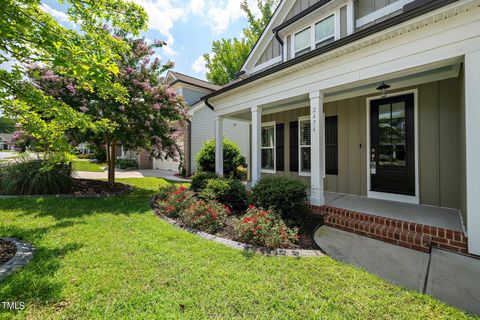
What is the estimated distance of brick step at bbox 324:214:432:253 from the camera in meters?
3.39

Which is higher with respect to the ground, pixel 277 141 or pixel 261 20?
pixel 261 20

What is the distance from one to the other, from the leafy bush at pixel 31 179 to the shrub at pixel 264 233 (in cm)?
633

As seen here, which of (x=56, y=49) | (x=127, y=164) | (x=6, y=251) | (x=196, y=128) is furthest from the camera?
(x=127, y=164)

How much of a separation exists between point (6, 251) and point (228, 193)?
3930mm

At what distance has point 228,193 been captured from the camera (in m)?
5.44

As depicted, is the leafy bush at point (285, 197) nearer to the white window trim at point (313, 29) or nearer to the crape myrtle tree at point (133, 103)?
the crape myrtle tree at point (133, 103)

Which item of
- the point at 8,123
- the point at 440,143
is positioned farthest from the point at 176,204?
the point at 440,143

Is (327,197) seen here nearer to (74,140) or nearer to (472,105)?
(472,105)

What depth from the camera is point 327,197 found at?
5746 millimetres

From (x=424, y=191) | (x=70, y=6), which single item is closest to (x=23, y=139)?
(x=70, y=6)

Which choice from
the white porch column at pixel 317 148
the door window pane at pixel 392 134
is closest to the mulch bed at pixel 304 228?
the white porch column at pixel 317 148

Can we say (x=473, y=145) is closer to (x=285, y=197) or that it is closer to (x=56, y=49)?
(x=285, y=197)

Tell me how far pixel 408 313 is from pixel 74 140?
8773 mm

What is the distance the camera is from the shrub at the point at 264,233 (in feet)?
11.4
